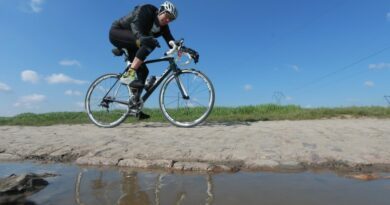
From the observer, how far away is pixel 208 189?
11.0 feet

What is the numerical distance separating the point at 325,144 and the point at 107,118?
4601 mm

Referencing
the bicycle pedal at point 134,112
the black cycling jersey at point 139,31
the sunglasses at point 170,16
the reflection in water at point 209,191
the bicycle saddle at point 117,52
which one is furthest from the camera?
the bicycle saddle at point 117,52

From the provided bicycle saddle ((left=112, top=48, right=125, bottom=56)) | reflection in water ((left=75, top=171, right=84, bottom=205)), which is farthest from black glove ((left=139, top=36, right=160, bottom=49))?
reflection in water ((left=75, top=171, right=84, bottom=205))

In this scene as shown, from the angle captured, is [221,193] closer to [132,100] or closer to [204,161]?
[204,161]

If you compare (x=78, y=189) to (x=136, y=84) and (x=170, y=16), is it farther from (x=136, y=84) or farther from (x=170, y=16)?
(x=170, y=16)

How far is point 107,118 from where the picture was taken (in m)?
8.20

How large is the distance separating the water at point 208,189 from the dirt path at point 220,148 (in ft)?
1.43

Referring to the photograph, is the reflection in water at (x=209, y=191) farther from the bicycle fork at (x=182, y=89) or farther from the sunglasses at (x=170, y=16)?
the sunglasses at (x=170, y=16)

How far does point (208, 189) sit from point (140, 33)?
4.33 meters

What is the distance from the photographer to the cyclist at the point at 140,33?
7.10 meters

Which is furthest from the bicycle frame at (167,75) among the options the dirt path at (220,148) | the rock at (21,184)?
the rock at (21,184)

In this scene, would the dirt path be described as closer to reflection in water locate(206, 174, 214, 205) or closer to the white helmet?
reflection in water locate(206, 174, 214, 205)

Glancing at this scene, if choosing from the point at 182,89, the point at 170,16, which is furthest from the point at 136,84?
the point at 170,16

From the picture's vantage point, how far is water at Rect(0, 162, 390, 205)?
300 centimetres
